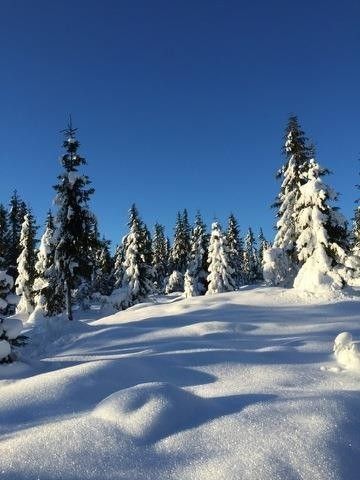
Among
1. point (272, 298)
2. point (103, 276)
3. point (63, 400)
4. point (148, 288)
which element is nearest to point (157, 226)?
point (103, 276)

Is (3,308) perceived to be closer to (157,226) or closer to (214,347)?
(214,347)

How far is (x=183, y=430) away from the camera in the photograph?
20.1 ft

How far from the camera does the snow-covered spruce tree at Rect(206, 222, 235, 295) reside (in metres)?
44.6

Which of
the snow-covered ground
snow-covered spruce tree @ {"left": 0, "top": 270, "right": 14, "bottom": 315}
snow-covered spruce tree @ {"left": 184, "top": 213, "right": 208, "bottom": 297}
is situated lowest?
the snow-covered ground

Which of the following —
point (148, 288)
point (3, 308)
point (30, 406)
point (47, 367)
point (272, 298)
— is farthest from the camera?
point (148, 288)

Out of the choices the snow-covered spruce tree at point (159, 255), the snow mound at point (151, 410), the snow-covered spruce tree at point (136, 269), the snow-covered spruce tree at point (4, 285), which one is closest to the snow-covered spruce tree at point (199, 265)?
the snow-covered spruce tree at point (136, 269)

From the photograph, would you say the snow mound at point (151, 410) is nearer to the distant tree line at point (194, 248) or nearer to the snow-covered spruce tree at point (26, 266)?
the distant tree line at point (194, 248)

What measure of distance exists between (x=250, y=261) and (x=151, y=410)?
8917 cm

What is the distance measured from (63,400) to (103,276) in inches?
2270

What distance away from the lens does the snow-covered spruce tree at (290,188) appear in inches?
1296

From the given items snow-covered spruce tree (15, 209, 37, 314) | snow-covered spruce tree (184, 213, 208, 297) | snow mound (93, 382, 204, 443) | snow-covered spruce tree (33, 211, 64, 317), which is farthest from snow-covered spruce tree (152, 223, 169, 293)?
snow mound (93, 382, 204, 443)

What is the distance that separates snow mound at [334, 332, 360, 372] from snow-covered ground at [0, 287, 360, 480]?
0.21 m

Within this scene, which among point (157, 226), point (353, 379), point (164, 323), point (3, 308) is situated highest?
point (157, 226)

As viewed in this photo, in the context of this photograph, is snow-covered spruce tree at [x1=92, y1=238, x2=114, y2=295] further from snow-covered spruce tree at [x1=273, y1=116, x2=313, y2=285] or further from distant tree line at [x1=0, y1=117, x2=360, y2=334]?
snow-covered spruce tree at [x1=273, y1=116, x2=313, y2=285]
